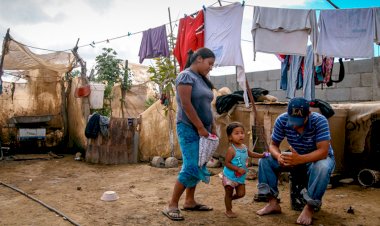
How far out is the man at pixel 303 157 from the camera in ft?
10.5

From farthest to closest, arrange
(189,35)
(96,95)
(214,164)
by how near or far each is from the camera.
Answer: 1. (96,95)
2. (214,164)
3. (189,35)

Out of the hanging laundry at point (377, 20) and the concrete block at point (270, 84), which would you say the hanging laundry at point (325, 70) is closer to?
the hanging laundry at point (377, 20)

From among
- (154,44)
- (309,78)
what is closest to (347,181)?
(309,78)

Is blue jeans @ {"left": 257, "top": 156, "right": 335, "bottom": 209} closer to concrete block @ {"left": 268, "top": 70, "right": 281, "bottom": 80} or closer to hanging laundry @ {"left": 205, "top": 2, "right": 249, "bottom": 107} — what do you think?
hanging laundry @ {"left": 205, "top": 2, "right": 249, "bottom": 107}

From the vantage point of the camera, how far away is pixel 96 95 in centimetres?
897

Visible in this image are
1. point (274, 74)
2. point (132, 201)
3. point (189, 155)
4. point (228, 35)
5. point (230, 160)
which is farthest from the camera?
point (274, 74)

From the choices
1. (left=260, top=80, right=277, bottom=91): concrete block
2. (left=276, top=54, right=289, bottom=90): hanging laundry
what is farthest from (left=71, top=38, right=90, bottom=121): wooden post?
(left=276, top=54, right=289, bottom=90): hanging laundry

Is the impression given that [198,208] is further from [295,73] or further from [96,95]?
[96,95]

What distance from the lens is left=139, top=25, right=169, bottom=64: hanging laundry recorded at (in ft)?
23.5

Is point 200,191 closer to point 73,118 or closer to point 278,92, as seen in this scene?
point 278,92

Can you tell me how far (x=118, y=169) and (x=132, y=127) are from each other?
1.19m

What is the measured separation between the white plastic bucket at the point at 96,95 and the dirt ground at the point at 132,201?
281 centimetres

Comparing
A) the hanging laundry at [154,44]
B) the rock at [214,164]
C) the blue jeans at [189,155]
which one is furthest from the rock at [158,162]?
the blue jeans at [189,155]

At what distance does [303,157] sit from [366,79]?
15.0ft
